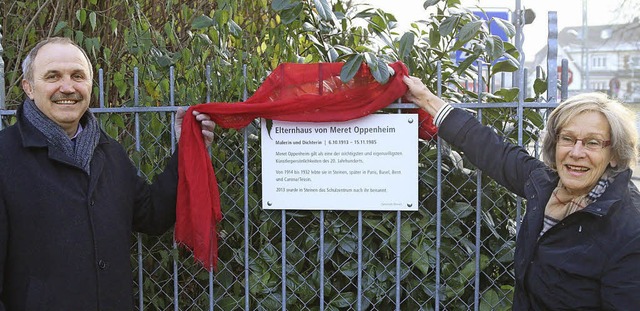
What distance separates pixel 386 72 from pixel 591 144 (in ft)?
2.92

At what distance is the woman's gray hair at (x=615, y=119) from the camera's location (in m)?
2.37

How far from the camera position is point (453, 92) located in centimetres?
336

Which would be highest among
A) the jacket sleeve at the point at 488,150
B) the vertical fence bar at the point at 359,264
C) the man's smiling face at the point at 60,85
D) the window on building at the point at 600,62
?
the window on building at the point at 600,62

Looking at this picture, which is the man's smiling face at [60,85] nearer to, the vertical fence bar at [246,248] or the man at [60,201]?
the man at [60,201]

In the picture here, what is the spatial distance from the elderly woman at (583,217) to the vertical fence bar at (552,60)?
421mm

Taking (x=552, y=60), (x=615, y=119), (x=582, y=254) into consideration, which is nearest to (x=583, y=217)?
(x=582, y=254)

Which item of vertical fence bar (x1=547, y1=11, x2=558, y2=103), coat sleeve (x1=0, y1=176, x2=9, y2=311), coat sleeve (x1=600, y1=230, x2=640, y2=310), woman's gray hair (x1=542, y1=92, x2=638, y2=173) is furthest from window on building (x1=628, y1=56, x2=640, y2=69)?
coat sleeve (x1=0, y1=176, x2=9, y2=311)

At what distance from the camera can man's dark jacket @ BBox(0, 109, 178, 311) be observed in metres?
2.59

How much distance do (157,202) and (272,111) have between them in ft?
2.10

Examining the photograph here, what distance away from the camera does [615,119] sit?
7.79 feet

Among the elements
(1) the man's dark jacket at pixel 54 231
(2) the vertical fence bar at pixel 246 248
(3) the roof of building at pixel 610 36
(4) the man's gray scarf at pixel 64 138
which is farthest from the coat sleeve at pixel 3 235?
(3) the roof of building at pixel 610 36

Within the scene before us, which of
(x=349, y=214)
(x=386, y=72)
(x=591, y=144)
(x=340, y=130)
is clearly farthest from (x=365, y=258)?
(x=591, y=144)

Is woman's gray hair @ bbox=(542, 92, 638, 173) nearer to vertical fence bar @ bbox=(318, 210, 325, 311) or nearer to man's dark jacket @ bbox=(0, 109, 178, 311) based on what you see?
vertical fence bar @ bbox=(318, 210, 325, 311)

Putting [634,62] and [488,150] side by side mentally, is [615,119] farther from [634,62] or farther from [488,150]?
[634,62]
